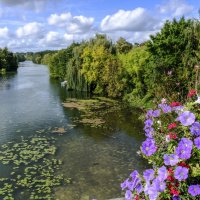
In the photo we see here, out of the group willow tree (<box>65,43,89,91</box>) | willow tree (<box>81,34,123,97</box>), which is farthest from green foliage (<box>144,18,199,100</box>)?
willow tree (<box>65,43,89,91</box>)

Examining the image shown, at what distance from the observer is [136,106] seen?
2908 centimetres

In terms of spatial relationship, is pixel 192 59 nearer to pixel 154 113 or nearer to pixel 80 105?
pixel 80 105

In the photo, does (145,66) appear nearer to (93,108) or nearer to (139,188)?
(93,108)

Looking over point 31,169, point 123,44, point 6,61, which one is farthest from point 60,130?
point 6,61

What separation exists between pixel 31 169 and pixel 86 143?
189 inches

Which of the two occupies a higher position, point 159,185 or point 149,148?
point 149,148

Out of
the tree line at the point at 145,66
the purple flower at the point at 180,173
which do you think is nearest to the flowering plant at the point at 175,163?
the purple flower at the point at 180,173

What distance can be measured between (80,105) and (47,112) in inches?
173

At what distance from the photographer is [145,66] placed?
28062 mm

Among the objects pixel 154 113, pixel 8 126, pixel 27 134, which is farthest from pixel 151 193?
pixel 8 126

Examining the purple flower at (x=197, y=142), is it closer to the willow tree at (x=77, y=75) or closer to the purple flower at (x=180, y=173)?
the purple flower at (x=180, y=173)

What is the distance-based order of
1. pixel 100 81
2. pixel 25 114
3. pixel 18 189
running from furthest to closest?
pixel 100 81 < pixel 25 114 < pixel 18 189

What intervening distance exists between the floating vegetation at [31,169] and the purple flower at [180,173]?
28.1 ft

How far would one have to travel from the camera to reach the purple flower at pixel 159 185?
323 centimetres
